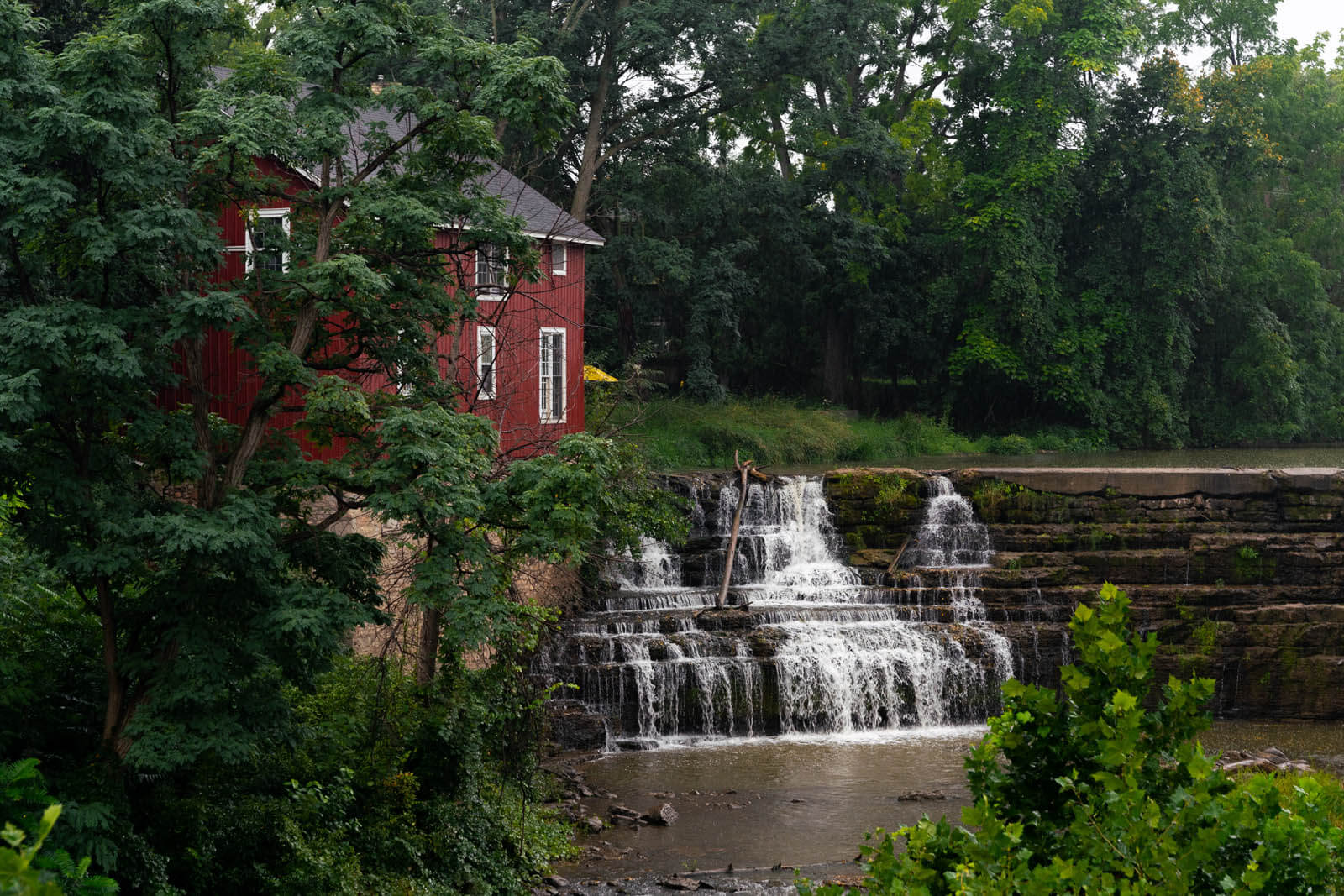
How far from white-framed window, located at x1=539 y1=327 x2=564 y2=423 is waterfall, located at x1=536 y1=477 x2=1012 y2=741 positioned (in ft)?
14.0

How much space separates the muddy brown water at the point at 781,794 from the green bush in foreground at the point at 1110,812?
21.9 feet

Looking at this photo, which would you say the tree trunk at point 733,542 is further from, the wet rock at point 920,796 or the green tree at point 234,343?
the green tree at point 234,343

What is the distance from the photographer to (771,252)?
3481 cm

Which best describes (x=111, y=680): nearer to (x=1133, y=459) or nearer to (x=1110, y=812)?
(x=1110, y=812)

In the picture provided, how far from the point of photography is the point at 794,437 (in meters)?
31.5

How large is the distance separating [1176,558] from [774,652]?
21.1ft

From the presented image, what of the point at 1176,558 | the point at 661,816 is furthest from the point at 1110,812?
the point at 1176,558

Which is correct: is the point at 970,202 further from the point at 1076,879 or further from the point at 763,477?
the point at 1076,879

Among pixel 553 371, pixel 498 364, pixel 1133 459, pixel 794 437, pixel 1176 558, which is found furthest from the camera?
pixel 1133 459

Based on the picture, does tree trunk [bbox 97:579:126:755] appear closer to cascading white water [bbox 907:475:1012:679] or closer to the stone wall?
the stone wall

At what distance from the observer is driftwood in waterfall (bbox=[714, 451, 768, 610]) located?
1820 cm

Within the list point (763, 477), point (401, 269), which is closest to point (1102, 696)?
point (401, 269)

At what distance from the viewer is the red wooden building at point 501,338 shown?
1208 cm

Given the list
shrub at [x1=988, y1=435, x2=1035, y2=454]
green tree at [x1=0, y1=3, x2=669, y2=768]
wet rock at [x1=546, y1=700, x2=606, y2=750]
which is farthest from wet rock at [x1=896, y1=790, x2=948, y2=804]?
shrub at [x1=988, y1=435, x2=1035, y2=454]
